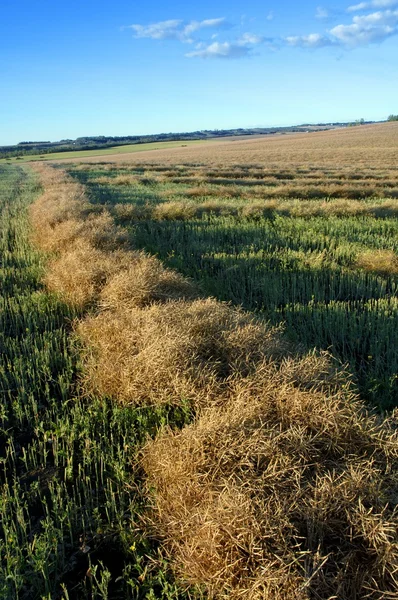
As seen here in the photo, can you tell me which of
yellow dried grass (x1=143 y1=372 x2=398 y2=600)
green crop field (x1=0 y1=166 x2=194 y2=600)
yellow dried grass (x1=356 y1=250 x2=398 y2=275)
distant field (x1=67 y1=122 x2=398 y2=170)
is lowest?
green crop field (x1=0 y1=166 x2=194 y2=600)

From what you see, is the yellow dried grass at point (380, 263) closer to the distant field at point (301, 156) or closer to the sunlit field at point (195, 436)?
the sunlit field at point (195, 436)

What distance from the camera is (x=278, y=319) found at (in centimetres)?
624

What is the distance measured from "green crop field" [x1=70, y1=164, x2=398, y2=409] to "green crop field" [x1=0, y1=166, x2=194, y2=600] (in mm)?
2312

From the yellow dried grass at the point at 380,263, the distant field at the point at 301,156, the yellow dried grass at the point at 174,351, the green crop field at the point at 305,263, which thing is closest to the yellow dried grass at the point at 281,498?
the yellow dried grass at the point at 174,351

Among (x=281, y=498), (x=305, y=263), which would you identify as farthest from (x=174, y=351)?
(x=305, y=263)

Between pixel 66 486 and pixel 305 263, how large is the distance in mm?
6238

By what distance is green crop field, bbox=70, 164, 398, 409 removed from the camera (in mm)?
5477

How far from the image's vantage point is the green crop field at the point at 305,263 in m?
5.48

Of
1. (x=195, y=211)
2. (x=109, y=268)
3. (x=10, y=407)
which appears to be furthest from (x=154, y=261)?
(x=195, y=211)

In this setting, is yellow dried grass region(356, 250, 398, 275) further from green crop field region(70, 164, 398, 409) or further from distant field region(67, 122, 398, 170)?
distant field region(67, 122, 398, 170)

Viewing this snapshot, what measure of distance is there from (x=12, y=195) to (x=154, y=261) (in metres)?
17.7

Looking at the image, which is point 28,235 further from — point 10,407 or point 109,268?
point 10,407

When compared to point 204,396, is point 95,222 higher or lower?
higher

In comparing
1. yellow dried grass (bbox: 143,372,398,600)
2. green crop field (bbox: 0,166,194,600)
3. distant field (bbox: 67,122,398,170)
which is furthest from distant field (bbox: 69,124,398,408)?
distant field (bbox: 67,122,398,170)
